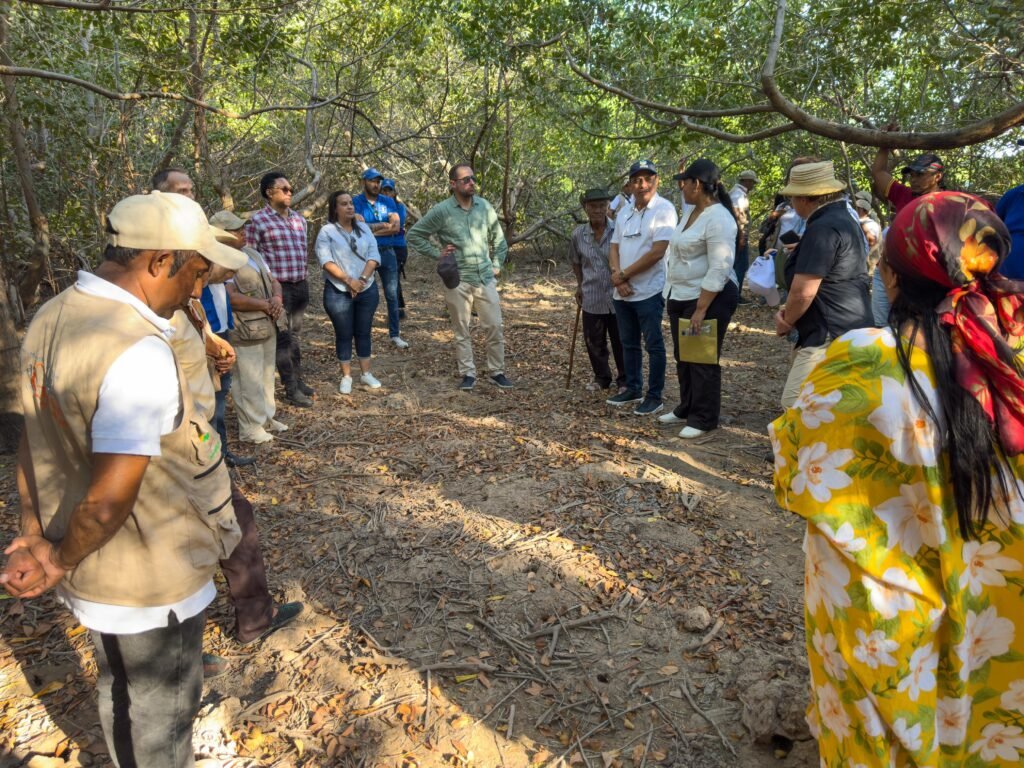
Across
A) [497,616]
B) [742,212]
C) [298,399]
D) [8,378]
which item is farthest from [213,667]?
[742,212]

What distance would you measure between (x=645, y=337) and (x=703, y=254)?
93 centimetres

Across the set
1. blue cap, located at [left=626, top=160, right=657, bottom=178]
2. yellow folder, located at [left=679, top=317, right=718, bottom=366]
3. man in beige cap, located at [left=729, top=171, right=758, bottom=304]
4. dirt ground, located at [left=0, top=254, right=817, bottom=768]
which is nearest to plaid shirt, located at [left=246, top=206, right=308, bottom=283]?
dirt ground, located at [left=0, top=254, right=817, bottom=768]

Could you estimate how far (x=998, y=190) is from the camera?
8.54 metres

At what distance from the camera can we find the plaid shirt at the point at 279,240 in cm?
562

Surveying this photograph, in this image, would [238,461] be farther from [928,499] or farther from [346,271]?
[928,499]

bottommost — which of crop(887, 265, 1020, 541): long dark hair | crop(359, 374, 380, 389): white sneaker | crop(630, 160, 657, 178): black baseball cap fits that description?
crop(359, 374, 380, 389): white sneaker

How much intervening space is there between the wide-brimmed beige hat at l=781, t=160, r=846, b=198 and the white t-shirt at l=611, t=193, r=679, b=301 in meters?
1.43

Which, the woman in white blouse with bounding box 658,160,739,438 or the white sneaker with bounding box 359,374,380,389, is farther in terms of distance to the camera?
the white sneaker with bounding box 359,374,380,389

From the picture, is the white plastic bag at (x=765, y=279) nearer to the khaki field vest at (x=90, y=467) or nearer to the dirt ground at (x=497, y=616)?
the dirt ground at (x=497, y=616)

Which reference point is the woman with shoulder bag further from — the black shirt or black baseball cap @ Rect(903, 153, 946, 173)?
black baseball cap @ Rect(903, 153, 946, 173)

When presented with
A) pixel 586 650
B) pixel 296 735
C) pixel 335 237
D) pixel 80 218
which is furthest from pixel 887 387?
pixel 80 218

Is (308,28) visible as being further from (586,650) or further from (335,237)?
(586,650)

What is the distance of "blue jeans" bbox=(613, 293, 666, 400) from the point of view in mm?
5453

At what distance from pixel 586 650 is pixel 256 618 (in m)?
1.52
